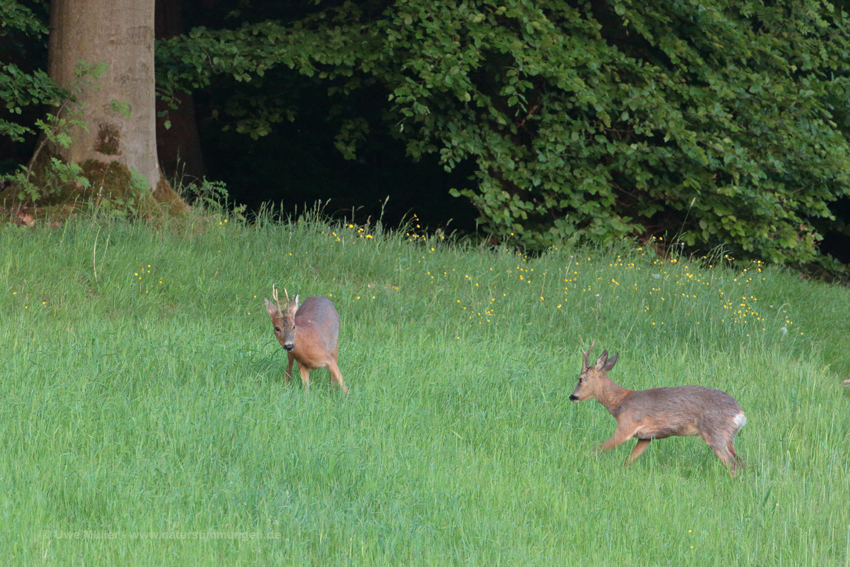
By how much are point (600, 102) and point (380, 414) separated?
818cm

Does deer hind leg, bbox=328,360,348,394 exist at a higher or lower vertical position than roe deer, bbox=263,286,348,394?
lower

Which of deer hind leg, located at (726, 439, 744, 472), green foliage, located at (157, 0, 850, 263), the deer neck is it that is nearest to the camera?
deer hind leg, located at (726, 439, 744, 472)

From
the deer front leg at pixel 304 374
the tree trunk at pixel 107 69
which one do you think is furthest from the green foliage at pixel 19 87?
the deer front leg at pixel 304 374

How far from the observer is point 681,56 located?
13930 mm

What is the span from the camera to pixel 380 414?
20.0ft

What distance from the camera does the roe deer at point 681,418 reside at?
5391 mm

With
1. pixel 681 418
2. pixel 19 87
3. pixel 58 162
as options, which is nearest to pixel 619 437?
pixel 681 418

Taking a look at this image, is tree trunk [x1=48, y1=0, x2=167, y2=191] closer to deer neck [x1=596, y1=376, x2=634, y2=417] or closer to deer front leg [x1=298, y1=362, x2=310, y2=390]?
deer front leg [x1=298, y1=362, x2=310, y2=390]

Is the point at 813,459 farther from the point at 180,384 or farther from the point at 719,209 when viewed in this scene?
the point at 719,209

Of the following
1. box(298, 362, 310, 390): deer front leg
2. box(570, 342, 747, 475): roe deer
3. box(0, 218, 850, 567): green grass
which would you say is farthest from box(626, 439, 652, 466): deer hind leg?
box(298, 362, 310, 390): deer front leg

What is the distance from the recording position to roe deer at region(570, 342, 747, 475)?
5.39m

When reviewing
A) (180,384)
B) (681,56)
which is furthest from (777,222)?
(180,384)

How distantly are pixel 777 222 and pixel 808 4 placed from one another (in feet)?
12.3

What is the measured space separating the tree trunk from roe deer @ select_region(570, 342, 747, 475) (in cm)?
727
